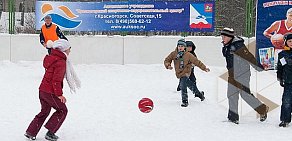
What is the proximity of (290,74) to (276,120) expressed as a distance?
98 cm

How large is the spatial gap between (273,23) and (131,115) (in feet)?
27.9

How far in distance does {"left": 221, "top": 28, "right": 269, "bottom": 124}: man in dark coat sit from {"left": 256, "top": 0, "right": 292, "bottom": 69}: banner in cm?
787

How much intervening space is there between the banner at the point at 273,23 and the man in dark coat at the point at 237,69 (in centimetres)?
787

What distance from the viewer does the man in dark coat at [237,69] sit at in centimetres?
771

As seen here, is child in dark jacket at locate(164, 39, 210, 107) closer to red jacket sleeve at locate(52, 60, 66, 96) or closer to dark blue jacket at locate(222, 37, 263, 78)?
dark blue jacket at locate(222, 37, 263, 78)

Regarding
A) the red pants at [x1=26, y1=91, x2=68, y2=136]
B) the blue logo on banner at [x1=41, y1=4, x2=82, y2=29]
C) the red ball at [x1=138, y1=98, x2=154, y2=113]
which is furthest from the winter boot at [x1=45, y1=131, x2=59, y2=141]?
the blue logo on banner at [x1=41, y1=4, x2=82, y2=29]

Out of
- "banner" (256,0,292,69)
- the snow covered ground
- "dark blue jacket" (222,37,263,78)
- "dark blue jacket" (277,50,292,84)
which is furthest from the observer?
"banner" (256,0,292,69)

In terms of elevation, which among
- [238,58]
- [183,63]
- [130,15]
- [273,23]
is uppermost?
[130,15]

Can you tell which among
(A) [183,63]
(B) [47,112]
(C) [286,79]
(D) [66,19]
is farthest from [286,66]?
(D) [66,19]

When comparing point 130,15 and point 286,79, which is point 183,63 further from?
point 130,15

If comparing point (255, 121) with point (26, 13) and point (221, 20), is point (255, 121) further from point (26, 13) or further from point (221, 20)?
point (26, 13)

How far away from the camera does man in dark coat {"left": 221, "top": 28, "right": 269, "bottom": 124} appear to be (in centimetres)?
771

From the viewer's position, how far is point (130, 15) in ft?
54.2

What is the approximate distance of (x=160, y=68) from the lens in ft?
52.7
